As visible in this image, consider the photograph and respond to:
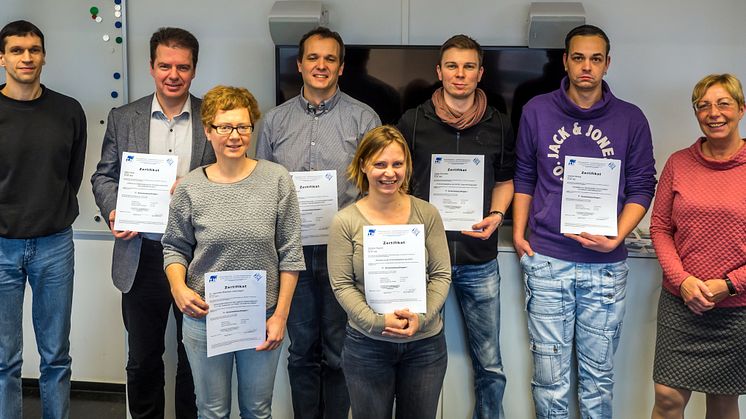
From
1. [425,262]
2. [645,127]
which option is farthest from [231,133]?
[645,127]

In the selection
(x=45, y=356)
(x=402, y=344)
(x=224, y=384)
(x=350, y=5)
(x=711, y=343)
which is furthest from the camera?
(x=350, y=5)

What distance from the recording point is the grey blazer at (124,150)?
2656 millimetres

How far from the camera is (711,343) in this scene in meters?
2.53

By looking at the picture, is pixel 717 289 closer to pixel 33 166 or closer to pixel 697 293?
pixel 697 293

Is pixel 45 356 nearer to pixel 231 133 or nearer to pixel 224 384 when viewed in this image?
pixel 224 384

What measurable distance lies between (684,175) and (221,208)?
1737 mm

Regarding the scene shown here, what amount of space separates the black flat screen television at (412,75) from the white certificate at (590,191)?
684 mm

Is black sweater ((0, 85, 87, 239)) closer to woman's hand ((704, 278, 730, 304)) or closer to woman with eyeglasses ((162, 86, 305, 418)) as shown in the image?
woman with eyeglasses ((162, 86, 305, 418))

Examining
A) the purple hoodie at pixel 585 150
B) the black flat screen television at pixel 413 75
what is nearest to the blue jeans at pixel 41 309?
the black flat screen television at pixel 413 75

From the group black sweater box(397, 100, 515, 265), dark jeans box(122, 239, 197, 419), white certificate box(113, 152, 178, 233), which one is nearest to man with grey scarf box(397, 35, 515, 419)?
black sweater box(397, 100, 515, 265)

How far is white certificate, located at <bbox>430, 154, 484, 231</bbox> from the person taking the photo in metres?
2.64

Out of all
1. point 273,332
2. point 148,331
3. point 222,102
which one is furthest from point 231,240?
point 148,331

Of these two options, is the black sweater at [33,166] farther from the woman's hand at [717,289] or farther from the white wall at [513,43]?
the woman's hand at [717,289]

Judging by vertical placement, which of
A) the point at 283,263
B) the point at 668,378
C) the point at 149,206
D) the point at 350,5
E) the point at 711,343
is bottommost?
the point at 668,378
